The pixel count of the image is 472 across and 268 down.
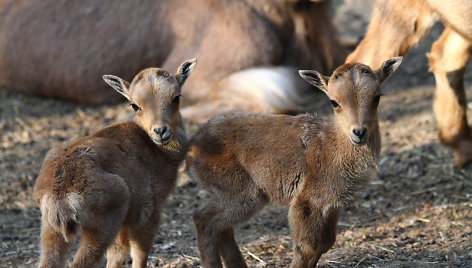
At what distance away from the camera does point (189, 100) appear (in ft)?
30.2

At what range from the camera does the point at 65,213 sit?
471 centimetres

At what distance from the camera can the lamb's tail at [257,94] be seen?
28.7 feet

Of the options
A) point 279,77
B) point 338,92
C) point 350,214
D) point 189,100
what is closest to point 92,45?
point 189,100

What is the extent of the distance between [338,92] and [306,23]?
4543 mm

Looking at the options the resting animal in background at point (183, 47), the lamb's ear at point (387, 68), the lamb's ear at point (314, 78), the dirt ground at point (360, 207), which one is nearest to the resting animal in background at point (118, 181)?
the dirt ground at point (360, 207)

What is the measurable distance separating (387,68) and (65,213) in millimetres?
2016

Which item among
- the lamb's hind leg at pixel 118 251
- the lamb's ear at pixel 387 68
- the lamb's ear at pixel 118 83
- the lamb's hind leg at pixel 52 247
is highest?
the lamb's ear at pixel 387 68

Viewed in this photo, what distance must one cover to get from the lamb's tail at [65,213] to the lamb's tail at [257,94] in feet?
13.6

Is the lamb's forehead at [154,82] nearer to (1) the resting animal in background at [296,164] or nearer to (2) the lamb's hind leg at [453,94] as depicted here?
(1) the resting animal in background at [296,164]

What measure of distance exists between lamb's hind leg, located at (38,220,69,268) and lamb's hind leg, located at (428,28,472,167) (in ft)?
12.5

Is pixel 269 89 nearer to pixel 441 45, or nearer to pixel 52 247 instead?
pixel 441 45

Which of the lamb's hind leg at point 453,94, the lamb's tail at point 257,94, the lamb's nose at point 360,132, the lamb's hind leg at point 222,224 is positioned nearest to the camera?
the lamb's nose at point 360,132

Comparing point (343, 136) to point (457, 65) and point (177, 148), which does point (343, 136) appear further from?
point (457, 65)

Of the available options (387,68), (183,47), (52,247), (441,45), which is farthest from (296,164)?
(183,47)
